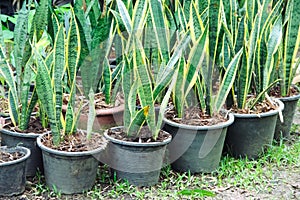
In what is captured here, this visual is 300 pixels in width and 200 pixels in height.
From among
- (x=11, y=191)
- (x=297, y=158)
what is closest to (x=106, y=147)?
(x=11, y=191)

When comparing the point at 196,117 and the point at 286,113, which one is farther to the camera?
the point at 286,113

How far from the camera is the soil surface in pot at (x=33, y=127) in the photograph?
2.60m

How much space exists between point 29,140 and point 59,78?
0.35 meters

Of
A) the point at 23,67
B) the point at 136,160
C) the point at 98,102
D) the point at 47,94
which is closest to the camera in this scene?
the point at 47,94

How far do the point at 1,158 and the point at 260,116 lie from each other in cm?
129

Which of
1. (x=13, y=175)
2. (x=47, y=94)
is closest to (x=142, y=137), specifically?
(x=47, y=94)

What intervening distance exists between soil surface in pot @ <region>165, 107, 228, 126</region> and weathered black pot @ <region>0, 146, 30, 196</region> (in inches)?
29.7

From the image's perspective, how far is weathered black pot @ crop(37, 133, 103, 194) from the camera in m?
2.37

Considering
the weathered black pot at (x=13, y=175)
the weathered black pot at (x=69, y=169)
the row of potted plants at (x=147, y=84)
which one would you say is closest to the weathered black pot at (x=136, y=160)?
the row of potted plants at (x=147, y=84)

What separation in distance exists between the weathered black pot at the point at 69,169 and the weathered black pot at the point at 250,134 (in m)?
0.81

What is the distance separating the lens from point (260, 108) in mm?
2945

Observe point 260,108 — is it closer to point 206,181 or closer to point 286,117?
point 286,117

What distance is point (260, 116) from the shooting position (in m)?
2.82

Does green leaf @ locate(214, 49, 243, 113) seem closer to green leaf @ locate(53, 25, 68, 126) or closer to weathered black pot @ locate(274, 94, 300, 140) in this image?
weathered black pot @ locate(274, 94, 300, 140)
